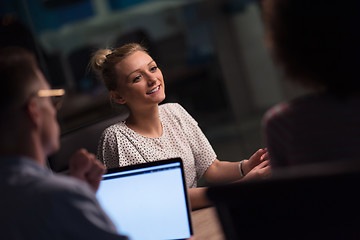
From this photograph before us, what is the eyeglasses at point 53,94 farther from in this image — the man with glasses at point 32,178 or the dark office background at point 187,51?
the dark office background at point 187,51

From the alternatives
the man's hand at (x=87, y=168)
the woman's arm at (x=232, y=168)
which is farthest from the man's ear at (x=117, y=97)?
the man's hand at (x=87, y=168)

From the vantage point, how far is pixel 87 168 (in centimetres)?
125

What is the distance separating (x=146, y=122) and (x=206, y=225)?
536mm

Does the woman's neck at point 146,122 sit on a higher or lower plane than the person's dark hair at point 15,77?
lower

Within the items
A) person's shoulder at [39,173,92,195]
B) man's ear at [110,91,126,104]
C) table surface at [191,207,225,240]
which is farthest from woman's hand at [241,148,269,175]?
person's shoulder at [39,173,92,195]

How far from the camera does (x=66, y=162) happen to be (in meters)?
2.12

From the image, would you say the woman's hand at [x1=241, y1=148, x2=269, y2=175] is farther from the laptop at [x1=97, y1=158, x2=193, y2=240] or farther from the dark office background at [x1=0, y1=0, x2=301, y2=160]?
the dark office background at [x1=0, y1=0, x2=301, y2=160]

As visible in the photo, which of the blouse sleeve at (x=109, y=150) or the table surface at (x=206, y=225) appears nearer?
the table surface at (x=206, y=225)

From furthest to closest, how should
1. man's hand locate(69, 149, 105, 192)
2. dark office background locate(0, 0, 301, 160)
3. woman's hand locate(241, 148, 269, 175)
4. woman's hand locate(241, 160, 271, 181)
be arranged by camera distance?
dark office background locate(0, 0, 301, 160)
woman's hand locate(241, 148, 269, 175)
woman's hand locate(241, 160, 271, 181)
man's hand locate(69, 149, 105, 192)

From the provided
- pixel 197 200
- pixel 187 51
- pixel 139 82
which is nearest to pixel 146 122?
pixel 139 82

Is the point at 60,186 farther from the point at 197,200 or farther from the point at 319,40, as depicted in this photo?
the point at 197,200

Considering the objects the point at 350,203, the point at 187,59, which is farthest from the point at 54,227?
the point at 187,59

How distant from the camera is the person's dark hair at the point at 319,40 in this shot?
85 centimetres

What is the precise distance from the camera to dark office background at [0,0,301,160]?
453 centimetres
